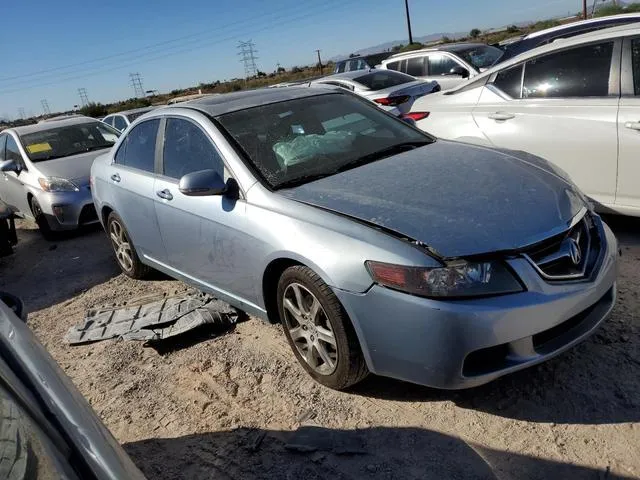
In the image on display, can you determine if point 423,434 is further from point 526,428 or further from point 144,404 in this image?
point 144,404

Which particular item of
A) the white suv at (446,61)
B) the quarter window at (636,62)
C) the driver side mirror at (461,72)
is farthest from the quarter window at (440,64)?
the quarter window at (636,62)

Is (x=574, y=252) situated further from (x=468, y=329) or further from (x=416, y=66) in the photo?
(x=416, y=66)

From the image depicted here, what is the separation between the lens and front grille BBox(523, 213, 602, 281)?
2594 millimetres

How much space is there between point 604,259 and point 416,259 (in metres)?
1.10

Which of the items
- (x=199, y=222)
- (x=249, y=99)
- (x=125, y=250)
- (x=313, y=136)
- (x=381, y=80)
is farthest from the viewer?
(x=381, y=80)

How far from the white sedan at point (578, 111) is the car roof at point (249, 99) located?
150cm

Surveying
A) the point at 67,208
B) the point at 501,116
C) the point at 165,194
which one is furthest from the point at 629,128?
the point at 67,208

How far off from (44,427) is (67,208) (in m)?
6.83

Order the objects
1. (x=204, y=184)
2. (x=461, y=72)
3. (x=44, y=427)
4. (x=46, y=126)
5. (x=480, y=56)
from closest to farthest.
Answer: (x=44, y=427)
(x=204, y=184)
(x=46, y=126)
(x=461, y=72)
(x=480, y=56)

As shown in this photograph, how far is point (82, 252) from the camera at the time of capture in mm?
7027

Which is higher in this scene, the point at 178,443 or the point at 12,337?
the point at 12,337

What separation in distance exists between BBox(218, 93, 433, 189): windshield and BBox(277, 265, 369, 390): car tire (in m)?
0.67

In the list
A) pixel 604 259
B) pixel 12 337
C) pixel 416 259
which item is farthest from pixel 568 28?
pixel 12 337

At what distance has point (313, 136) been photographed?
3859 mm
